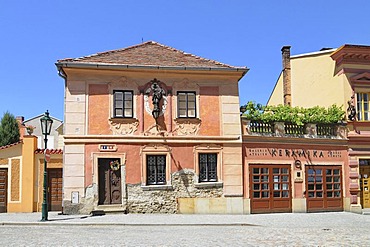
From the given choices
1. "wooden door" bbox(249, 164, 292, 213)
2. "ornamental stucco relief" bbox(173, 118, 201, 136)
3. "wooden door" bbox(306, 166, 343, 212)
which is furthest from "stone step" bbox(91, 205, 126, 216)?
"wooden door" bbox(306, 166, 343, 212)

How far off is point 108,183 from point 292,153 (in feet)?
28.4

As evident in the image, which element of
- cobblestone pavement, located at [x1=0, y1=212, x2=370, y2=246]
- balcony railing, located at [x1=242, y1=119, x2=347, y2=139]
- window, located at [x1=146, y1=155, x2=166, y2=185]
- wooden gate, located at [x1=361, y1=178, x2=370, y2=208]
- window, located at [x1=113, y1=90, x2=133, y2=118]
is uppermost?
window, located at [x1=113, y1=90, x2=133, y2=118]

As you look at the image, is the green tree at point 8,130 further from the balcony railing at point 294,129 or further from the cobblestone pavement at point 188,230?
the balcony railing at point 294,129

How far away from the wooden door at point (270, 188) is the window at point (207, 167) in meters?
1.71

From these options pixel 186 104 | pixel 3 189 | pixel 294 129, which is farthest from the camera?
pixel 294 129

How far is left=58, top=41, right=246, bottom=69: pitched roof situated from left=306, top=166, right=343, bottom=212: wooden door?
6524 millimetres

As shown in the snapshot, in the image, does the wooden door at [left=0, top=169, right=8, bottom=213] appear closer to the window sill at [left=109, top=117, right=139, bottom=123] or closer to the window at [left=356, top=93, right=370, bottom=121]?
the window sill at [left=109, top=117, right=139, bottom=123]

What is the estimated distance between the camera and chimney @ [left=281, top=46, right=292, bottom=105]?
27.1 meters

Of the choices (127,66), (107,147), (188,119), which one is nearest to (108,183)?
(107,147)

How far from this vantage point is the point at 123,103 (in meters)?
19.7

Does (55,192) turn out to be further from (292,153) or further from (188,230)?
(292,153)

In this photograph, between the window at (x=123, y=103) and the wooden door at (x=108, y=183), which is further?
the window at (x=123, y=103)

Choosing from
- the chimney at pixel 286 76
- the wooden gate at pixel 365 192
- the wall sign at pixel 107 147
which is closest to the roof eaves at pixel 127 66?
the wall sign at pixel 107 147

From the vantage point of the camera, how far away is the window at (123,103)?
19.6m
